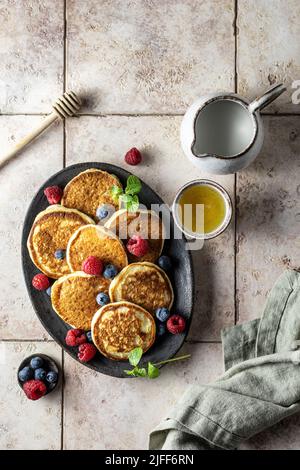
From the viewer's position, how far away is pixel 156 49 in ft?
5.90

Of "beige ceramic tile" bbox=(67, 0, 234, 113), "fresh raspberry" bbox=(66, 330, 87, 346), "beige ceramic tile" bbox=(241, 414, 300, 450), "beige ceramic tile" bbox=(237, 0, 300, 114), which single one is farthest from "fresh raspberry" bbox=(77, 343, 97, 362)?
"beige ceramic tile" bbox=(237, 0, 300, 114)

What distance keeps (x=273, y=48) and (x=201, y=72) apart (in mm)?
207

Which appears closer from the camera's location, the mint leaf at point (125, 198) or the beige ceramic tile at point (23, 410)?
the mint leaf at point (125, 198)

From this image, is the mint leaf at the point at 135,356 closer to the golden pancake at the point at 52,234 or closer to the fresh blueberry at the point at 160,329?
the fresh blueberry at the point at 160,329

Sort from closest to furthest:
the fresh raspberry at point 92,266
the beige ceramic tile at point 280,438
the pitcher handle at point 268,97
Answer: the pitcher handle at point 268,97 → the fresh raspberry at point 92,266 → the beige ceramic tile at point 280,438

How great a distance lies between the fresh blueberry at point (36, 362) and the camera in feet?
5.80

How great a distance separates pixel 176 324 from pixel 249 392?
257 mm

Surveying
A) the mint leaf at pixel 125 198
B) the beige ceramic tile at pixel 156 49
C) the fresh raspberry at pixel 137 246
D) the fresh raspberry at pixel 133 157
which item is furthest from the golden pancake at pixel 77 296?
the beige ceramic tile at pixel 156 49

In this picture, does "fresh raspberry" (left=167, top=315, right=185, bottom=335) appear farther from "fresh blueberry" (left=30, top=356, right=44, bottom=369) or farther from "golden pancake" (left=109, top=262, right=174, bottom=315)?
"fresh blueberry" (left=30, top=356, right=44, bottom=369)

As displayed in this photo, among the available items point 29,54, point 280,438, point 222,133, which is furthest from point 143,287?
point 29,54

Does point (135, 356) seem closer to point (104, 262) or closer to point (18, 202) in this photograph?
point (104, 262)

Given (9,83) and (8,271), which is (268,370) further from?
(9,83)

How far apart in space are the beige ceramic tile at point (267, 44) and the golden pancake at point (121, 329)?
0.66 meters
